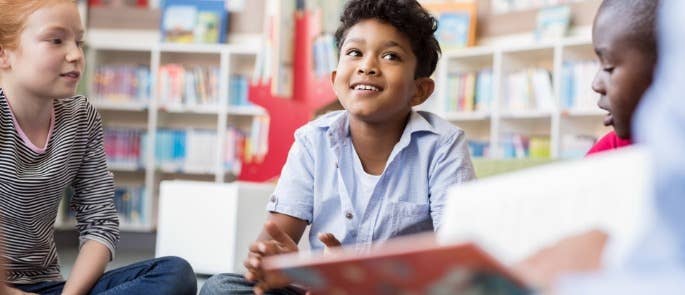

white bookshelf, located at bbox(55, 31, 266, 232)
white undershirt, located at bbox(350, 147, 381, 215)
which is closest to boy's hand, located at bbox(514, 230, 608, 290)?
white undershirt, located at bbox(350, 147, 381, 215)

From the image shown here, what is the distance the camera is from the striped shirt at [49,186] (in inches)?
60.1

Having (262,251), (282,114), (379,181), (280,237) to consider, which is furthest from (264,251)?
(282,114)

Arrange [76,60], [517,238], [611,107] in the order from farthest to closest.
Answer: [76,60]
[611,107]
[517,238]

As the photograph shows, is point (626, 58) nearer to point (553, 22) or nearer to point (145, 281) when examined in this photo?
point (145, 281)

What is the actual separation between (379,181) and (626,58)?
58 cm

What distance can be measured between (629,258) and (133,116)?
5.85 meters

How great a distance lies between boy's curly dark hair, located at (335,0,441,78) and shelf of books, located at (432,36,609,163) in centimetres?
308

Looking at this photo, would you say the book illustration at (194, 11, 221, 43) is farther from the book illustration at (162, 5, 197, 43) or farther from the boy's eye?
the boy's eye

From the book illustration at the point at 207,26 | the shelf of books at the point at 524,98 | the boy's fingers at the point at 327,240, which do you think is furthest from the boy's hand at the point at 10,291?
the book illustration at the point at 207,26

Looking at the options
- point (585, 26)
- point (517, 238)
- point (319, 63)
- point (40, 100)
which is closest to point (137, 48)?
point (319, 63)

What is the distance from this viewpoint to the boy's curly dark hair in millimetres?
1670

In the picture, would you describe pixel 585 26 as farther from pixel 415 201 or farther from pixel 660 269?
pixel 660 269

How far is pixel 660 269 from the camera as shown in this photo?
45cm

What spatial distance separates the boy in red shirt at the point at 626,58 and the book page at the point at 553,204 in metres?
0.57
